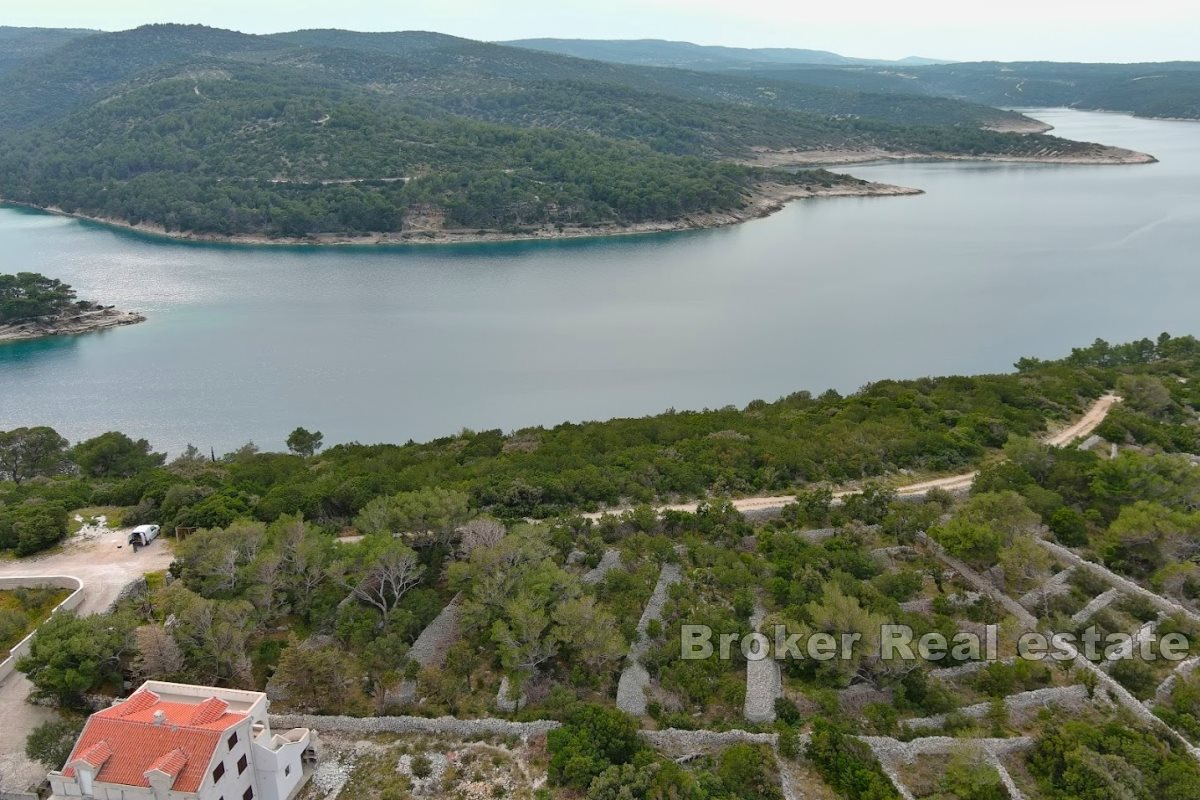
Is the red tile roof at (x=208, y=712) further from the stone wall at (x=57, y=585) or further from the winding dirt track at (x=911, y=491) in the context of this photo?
the winding dirt track at (x=911, y=491)

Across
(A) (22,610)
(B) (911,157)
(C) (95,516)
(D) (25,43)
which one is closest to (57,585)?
(A) (22,610)

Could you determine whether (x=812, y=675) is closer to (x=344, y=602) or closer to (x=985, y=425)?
(x=344, y=602)

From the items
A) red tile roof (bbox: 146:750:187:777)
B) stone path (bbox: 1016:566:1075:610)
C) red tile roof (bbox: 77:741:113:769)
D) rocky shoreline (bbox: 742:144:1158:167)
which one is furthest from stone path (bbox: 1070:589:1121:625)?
rocky shoreline (bbox: 742:144:1158:167)

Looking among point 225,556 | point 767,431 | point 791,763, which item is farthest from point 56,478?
point 791,763

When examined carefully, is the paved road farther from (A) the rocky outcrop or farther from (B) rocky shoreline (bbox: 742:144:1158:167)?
(B) rocky shoreline (bbox: 742:144:1158:167)

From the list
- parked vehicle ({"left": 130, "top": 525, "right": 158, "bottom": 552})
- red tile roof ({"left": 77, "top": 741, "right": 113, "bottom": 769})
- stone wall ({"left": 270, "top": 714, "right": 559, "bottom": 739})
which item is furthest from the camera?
parked vehicle ({"left": 130, "top": 525, "right": 158, "bottom": 552})

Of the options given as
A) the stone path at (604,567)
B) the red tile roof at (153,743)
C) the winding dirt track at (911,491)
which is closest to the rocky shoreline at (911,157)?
the winding dirt track at (911,491)

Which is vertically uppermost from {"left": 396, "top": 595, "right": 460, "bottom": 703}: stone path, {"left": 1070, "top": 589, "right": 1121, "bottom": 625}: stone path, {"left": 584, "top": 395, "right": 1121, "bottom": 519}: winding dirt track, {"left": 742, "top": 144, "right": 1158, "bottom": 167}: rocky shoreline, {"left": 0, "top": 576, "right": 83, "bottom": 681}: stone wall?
{"left": 742, "top": 144, "right": 1158, "bottom": 167}: rocky shoreline
